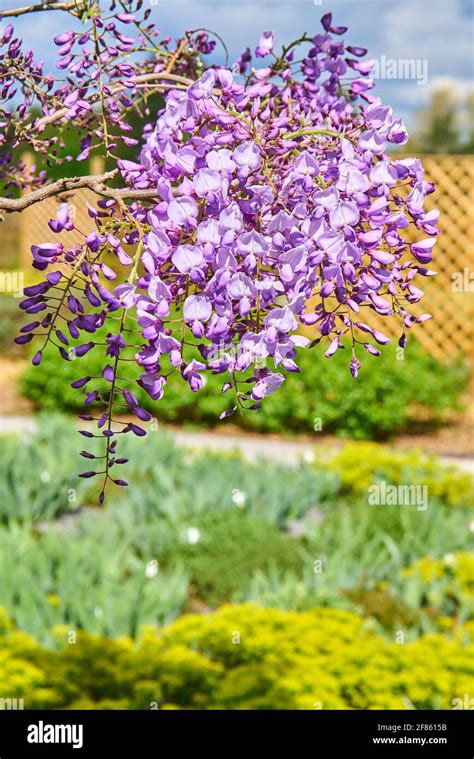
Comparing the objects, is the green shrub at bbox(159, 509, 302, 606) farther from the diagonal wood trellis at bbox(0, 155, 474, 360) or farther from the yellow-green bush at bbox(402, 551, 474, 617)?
the diagonal wood trellis at bbox(0, 155, 474, 360)

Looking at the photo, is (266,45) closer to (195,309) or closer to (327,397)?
(195,309)

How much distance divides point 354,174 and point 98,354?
27.7 ft

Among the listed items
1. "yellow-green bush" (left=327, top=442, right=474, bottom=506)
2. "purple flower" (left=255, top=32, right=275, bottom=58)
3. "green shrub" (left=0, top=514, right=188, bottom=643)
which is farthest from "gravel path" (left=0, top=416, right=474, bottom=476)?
"purple flower" (left=255, top=32, right=275, bottom=58)

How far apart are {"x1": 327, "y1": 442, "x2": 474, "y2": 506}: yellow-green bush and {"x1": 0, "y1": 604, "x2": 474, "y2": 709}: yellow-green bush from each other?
86.8 inches

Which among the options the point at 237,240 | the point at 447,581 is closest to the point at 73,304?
the point at 237,240

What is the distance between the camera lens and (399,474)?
6016 mm

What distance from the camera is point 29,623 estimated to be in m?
3.65

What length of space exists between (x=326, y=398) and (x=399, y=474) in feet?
8.93

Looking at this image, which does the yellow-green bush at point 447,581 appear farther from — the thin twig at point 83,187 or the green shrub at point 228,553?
the thin twig at point 83,187

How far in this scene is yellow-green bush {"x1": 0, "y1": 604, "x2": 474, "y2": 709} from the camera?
3.18 meters

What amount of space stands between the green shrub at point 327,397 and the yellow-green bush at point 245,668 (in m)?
4.70

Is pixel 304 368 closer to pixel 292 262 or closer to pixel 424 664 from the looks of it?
pixel 424 664
